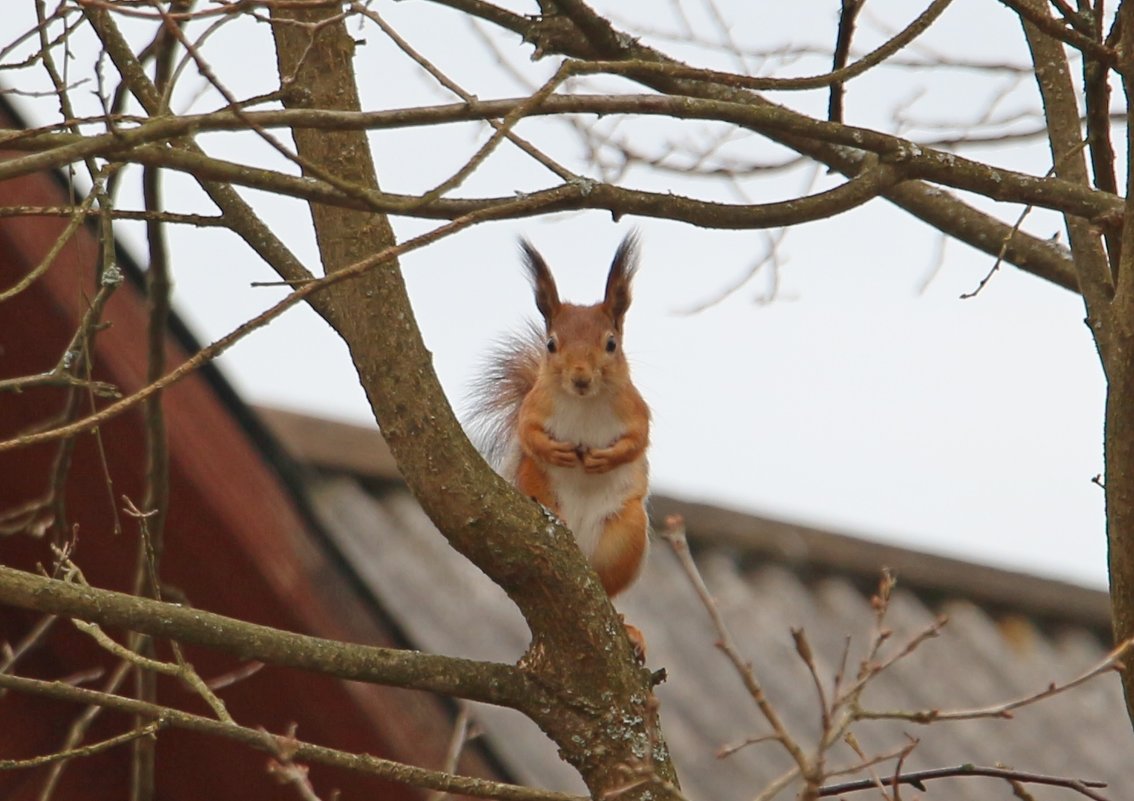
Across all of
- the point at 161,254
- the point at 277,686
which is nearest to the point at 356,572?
the point at 277,686

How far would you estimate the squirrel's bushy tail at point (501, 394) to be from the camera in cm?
306

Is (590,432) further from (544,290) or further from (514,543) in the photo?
(514,543)

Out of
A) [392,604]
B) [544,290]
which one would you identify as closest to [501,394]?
[544,290]

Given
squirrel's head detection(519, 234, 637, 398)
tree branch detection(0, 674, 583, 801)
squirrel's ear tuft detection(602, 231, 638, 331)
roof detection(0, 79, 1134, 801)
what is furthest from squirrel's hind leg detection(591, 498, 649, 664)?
tree branch detection(0, 674, 583, 801)

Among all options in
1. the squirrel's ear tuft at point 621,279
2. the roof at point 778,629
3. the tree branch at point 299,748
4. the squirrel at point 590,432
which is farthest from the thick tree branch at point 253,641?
the roof at point 778,629

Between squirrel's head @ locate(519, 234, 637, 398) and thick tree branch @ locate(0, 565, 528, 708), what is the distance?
43.8 inches

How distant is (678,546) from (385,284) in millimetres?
500

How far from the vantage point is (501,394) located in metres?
3.10

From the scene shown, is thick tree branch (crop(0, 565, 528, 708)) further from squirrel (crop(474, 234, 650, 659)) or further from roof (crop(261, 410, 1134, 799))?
roof (crop(261, 410, 1134, 799))

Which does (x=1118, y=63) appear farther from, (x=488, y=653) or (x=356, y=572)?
(x=488, y=653)

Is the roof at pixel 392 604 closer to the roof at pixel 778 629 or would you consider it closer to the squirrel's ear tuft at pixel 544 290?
the roof at pixel 778 629

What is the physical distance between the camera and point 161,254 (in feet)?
7.54

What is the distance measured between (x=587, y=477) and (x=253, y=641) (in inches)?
47.7

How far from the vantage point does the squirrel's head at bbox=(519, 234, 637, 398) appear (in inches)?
108
